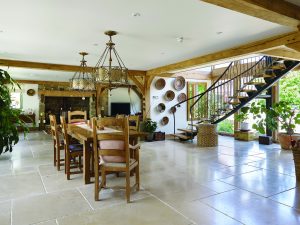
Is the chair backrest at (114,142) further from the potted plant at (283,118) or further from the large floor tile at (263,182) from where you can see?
the potted plant at (283,118)

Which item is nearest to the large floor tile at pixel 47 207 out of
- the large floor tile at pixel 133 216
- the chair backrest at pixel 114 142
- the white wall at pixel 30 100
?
the large floor tile at pixel 133 216

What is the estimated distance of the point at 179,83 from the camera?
9023mm

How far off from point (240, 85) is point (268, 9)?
5.11m

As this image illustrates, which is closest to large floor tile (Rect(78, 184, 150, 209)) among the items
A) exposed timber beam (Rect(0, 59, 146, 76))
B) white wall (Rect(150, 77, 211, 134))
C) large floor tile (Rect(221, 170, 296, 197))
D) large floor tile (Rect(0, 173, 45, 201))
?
large floor tile (Rect(0, 173, 45, 201))

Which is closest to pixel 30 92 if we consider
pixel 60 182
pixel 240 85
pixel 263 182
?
pixel 60 182

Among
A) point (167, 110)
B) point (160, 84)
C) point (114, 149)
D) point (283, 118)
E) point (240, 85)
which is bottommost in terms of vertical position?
point (114, 149)

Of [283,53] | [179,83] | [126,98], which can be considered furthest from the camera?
[126,98]

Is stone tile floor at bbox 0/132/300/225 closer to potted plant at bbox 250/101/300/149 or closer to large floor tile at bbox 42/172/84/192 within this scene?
large floor tile at bbox 42/172/84/192

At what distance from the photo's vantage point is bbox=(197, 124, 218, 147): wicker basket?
6805mm

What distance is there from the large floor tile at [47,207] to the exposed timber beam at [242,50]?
4101 mm

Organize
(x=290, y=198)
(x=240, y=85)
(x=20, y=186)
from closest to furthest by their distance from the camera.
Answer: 1. (x=290, y=198)
2. (x=20, y=186)
3. (x=240, y=85)

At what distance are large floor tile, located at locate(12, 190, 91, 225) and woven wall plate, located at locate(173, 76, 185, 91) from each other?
640cm

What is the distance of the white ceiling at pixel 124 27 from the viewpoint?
2992mm

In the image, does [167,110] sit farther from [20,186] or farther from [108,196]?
[20,186]
